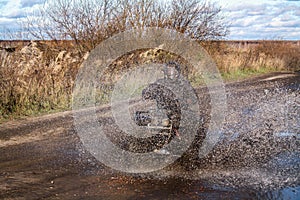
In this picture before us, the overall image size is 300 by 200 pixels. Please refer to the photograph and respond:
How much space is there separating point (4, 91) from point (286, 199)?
784cm

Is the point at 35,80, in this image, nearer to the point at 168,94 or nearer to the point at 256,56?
the point at 168,94

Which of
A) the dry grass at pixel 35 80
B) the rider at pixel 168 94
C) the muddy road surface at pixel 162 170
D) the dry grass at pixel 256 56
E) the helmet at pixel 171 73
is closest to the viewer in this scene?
the muddy road surface at pixel 162 170

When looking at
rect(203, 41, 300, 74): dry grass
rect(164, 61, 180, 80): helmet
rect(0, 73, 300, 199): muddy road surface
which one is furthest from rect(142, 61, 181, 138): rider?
rect(203, 41, 300, 74): dry grass

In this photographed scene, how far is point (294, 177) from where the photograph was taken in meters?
5.62

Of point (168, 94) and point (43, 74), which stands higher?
point (168, 94)

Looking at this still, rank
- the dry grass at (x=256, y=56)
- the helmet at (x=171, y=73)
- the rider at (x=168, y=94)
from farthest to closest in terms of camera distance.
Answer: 1. the dry grass at (x=256, y=56)
2. the helmet at (x=171, y=73)
3. the rider at (x=168, y=94)

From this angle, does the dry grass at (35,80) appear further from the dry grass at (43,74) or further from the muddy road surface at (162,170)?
the muddy road surface at (162,170)

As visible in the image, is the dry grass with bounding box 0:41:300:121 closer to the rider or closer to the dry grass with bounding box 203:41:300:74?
the dry grass with bounding box 203:41:300:74

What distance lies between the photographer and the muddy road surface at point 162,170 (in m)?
5.12

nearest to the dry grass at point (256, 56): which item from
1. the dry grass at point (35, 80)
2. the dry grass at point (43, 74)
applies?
the dry grass at point (43, 74)

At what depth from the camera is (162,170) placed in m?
5.99

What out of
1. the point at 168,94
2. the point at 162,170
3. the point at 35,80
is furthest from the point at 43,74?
the point at 162,170

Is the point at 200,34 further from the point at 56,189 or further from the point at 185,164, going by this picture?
the point at 56,189

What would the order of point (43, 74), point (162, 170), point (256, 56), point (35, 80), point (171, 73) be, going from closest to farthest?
point (162, 170) < point (171, 73) < point (35, 80) < point (43, 74) < point (256, 56)
